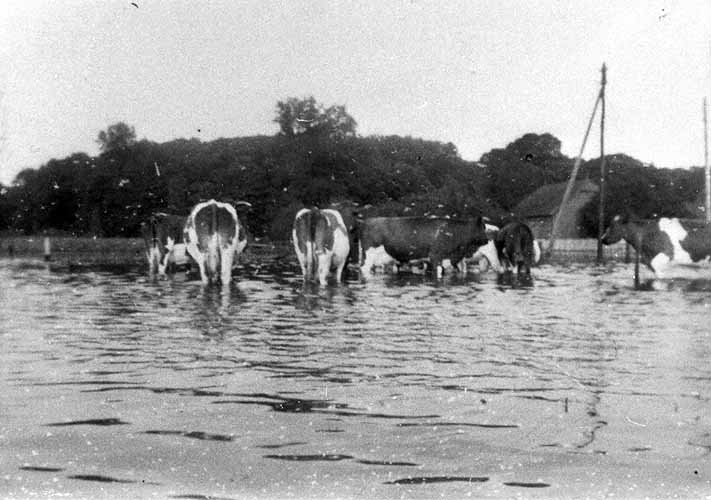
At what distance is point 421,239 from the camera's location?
2412cm

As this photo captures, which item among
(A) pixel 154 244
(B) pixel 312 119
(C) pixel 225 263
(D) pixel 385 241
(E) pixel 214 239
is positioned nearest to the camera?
(E) pixel 214 239

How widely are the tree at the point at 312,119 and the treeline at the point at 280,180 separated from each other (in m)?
0.08

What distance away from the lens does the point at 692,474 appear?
3906 mm

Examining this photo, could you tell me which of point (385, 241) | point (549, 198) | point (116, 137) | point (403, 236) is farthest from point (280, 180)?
point (549, 198)

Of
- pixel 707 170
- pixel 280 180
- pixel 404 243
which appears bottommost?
pixel 404 243

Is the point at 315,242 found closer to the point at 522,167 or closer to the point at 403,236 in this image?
the point at 403,236

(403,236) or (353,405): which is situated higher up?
(403,236)

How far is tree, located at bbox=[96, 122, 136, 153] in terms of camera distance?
67125mm

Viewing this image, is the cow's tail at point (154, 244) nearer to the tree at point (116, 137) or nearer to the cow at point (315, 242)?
the cow at point (315, 242)

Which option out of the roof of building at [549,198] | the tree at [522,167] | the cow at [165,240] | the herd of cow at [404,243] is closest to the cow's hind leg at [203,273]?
the herd of cow at [404,243]

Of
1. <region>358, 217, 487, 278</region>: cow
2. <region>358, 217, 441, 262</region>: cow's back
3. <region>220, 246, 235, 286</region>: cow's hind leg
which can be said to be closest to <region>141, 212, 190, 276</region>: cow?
A: <region>358, 217, 487, 278</region>: cow

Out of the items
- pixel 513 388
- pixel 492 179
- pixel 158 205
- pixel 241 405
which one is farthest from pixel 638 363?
pixel 492 179

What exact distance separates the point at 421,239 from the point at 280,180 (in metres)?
29.4

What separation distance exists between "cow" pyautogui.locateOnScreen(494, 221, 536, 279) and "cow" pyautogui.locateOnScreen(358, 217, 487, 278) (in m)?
0.76
